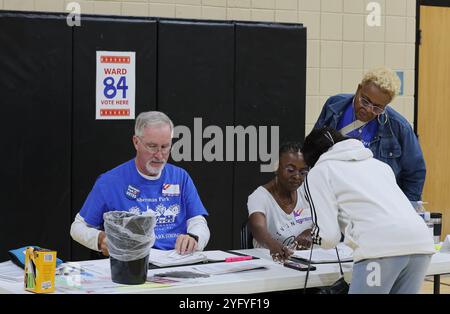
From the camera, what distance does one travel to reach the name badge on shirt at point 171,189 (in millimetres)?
3828

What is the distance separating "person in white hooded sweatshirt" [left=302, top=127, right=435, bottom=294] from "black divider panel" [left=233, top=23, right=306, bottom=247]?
2.34 m

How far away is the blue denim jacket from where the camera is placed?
170 inches

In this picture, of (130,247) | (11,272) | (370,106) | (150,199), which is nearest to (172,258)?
(150,199)

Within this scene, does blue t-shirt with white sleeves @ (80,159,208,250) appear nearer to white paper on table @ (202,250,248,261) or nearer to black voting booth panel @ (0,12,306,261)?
white paper on table @ (202,250,248,261)

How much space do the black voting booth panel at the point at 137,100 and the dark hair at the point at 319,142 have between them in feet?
6.89

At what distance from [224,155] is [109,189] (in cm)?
172

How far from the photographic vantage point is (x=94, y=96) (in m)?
5.05

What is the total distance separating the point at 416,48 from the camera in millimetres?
6664

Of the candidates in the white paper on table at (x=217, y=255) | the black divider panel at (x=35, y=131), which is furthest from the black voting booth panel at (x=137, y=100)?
the white paper on table at (x=217, y=255)

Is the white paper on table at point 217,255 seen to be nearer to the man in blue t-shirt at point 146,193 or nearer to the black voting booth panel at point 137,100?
the man in blue t-shirt at point 146,193

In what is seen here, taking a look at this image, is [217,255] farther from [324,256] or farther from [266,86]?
[266,86]
